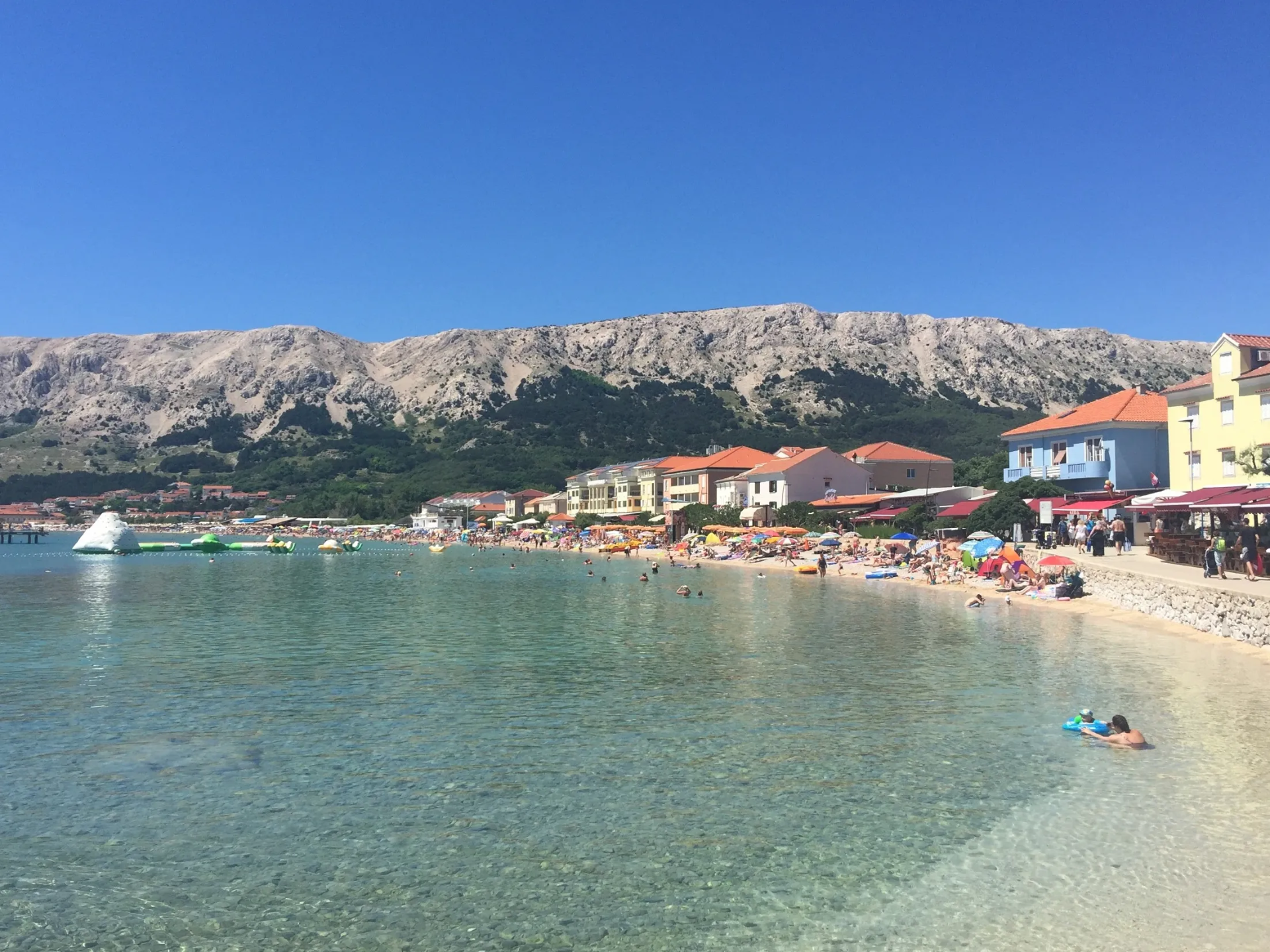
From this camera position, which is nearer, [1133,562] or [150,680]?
[150,680]

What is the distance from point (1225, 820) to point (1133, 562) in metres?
26.0

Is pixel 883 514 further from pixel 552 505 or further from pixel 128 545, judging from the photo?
pixel 552 505

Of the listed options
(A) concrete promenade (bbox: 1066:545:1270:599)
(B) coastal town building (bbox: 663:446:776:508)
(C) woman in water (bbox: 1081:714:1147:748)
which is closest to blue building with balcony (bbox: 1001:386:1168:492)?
(A) concrete promenade (bbox: 1066:545:1270:599)

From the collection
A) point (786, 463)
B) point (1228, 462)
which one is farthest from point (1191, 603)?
point (786, 463)

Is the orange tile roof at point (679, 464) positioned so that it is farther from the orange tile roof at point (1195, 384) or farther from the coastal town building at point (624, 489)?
the orange tile roof at point (1195, 384)

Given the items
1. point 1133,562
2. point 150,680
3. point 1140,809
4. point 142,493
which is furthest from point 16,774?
point 142,493

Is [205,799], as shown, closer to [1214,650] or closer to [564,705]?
[564,705]

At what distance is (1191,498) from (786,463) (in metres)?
47.9

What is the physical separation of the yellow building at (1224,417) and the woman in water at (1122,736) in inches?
931

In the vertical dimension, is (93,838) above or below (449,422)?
below

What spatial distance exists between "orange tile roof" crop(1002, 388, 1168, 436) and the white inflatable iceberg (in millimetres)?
75044

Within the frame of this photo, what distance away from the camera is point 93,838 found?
9578mm

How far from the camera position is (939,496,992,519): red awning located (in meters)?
51.4

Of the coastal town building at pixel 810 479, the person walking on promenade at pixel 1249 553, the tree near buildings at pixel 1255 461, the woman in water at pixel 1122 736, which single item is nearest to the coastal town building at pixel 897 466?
the coastal town building at pixel 810 479
